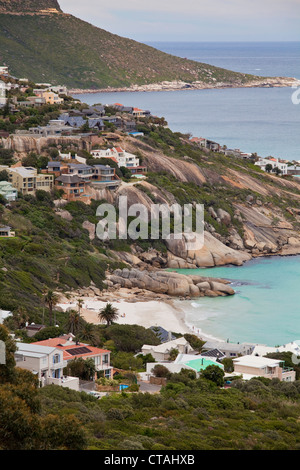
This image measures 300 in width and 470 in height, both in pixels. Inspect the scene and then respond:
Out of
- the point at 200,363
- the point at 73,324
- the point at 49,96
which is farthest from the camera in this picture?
the point at 49,96

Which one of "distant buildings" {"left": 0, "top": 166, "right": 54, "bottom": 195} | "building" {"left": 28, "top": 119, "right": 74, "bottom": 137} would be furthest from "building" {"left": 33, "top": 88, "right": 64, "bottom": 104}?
"distant buildings" {"left": 0, "top": 166, "right": 54, "bottom": 195}

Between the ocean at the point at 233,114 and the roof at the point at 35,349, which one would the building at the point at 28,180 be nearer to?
the roof at the point at 35,349

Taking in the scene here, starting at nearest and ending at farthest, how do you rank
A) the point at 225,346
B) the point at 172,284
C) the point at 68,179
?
1. the point at 225,346
2. the point at 172,284
3. the point at 68,179

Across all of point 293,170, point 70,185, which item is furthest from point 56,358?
point 293,170

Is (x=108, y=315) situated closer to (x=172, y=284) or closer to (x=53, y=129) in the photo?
(x=172, y=284)

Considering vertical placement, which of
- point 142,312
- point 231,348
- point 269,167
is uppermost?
point 269,167

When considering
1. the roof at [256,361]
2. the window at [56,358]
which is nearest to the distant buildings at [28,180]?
the roof at [256,361]

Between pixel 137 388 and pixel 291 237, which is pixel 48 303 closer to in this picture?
pixel 137 388
